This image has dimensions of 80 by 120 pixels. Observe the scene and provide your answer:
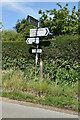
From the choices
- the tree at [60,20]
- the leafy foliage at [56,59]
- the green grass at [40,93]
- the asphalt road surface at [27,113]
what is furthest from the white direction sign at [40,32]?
the tree at [60,20]

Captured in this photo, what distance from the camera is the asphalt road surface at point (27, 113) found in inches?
195

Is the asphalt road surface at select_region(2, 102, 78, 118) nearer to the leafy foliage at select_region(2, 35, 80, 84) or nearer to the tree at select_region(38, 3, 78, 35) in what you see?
the leafy foliage at select_region(2, 35, 80, 84)

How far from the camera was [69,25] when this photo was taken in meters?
16.0

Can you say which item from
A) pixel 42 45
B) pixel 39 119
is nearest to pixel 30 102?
pixel 39 119

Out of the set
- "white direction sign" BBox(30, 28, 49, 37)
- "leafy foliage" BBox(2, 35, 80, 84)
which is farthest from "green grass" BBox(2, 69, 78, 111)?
"white direction sign" BBox(30, 28, 49, 37)

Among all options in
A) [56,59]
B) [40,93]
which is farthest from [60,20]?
[40,93]

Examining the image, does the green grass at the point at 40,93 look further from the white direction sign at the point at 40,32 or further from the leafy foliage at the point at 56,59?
Answer: the white direction sign at the point at 40,32

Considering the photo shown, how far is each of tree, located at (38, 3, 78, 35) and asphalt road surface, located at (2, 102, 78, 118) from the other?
10.6 m

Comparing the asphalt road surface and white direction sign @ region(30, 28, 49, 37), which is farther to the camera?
white direction sign @ region(30, 28, 49, 37)

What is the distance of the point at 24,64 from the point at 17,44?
→ 1.15m

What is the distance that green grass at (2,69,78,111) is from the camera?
5988 millimetres

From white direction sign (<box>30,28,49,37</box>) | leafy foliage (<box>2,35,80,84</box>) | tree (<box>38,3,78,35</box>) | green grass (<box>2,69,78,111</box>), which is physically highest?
tree (<box>38,3,78,35</box>)

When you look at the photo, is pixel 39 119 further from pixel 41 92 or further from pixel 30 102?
pixel 41 92

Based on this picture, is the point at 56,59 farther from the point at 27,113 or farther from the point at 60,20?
the point at 60,20
